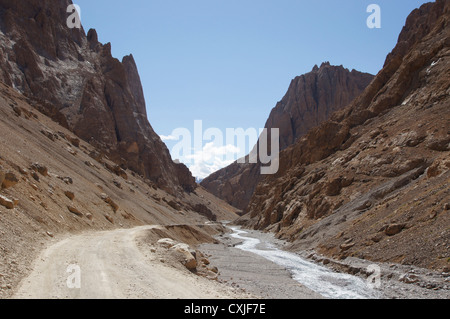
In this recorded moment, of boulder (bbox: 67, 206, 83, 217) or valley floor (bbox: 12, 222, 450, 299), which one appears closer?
valley floor (bbox: 12, 222, 450, 299)

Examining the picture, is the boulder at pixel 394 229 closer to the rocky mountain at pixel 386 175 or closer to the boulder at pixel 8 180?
the rocky mountain at pixel 386 175

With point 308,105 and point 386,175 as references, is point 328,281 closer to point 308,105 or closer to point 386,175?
point 386,175

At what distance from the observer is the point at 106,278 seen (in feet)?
41.6

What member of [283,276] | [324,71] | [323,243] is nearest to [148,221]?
[323,243]

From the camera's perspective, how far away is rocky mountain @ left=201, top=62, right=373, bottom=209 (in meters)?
175

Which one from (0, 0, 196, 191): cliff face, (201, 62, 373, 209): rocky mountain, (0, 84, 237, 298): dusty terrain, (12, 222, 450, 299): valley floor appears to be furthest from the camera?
(201, 62, 373, 209): rocky mountain

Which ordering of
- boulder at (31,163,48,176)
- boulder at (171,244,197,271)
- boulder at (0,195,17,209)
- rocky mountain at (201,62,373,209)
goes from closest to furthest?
1. boulder at (171,244,197,271)
2. boulder at (0,195,17,209)
3. boulder at (31,163,48,176)
4. rocky mountain at (201,62,373,209)

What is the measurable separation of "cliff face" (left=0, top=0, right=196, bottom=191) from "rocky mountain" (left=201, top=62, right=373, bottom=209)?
7368cm

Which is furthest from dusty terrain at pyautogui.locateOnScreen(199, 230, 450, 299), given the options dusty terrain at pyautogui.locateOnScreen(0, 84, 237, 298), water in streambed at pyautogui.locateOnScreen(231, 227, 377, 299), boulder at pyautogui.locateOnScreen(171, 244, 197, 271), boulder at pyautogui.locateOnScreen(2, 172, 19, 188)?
boulder at pyautogui.locateOnScreen(2, 172, 19, 188)

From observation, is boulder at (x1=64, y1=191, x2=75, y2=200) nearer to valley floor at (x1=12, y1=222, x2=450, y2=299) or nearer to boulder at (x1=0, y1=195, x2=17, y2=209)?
valley floor at (x1=12, y1=222, x2=450, y2=299)

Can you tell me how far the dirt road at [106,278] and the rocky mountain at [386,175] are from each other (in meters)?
13.5

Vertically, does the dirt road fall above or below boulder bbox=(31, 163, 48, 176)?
below

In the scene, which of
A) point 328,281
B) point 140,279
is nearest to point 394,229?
point 328,281

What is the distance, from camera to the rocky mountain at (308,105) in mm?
175250
